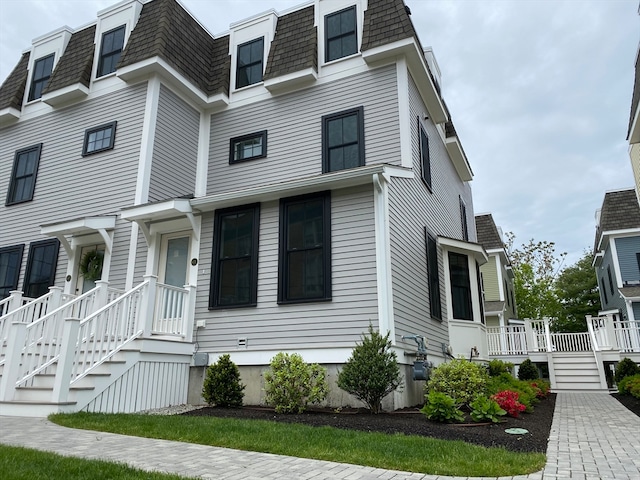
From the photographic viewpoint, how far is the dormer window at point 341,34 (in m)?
10.5

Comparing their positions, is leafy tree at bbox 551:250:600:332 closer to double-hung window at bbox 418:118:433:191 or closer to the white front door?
double-hung window at bbox 418:118:433:191

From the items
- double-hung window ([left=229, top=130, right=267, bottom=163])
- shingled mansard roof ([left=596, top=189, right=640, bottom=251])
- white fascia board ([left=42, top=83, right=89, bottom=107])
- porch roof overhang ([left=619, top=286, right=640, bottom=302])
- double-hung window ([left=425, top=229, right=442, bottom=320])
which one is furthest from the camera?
shingled mansard roof ([left=596, top=189, right=640, bottom=251])

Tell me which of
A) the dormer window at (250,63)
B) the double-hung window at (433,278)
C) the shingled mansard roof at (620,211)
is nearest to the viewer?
the double-hung window at (433,278)

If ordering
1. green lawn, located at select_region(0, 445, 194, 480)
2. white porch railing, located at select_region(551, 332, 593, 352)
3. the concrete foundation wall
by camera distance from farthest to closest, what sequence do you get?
white porch railing, located at select_region(551, 332, 593, 352), the concrete foundation wall, green lawn, located at select_region(0, 445, 194, 480)

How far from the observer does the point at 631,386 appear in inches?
391

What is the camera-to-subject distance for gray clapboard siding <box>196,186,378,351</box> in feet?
25.4

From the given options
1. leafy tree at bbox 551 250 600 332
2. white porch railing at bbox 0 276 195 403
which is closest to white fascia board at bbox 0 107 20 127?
white porch railing at bbox 0 276 195 403

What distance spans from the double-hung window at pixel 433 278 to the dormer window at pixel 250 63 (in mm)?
5832

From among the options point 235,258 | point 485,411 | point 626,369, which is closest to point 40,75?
point 235,258

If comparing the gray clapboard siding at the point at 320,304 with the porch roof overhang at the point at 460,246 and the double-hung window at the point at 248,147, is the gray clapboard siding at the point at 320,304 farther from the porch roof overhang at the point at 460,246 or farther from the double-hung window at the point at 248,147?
the porch roof overhang at the point at 460,246

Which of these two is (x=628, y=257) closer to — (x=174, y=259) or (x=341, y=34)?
(x=341, y=34)

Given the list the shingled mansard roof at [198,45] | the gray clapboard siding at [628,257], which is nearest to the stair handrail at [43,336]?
→ the shingled mansard roof at [198,45]

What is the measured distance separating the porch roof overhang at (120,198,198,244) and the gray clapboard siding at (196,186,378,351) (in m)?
1.49

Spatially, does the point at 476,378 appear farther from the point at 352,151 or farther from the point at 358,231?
the point at 352,151
